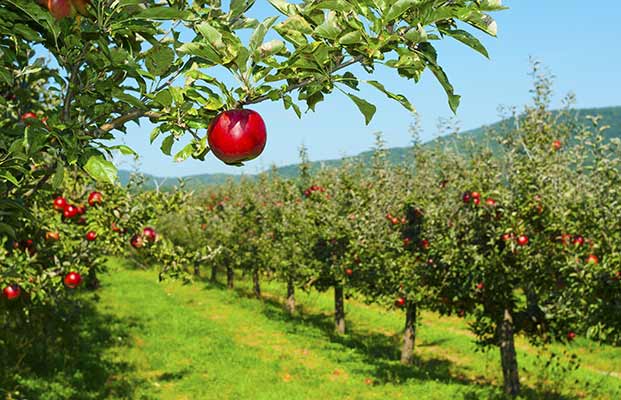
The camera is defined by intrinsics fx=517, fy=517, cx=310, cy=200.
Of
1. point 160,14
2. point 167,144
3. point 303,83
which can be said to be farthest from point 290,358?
point 160,14

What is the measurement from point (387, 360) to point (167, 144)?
14212 mm

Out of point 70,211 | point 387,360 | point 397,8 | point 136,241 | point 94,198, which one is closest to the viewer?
point 397,8

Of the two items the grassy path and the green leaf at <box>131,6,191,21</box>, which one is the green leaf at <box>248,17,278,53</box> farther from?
the grassy path

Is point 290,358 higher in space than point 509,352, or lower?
lower

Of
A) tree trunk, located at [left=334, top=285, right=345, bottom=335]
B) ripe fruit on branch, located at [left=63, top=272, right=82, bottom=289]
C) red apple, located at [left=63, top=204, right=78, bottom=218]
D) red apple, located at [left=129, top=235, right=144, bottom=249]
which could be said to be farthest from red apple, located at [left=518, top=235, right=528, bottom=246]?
tree trunk, located at [left=334, top=285, right=345, bottom=335]

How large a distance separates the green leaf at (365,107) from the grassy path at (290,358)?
31.7ft

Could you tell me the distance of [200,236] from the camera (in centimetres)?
3173

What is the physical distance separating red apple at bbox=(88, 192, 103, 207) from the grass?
394cm

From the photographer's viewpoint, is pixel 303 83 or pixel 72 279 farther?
pixel 72 279

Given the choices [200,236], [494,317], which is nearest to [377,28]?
[494,317]

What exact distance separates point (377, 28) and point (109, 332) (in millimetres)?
15633

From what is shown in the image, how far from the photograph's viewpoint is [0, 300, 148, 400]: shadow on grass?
9.30 metres

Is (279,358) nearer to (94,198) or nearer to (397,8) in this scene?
(94,198)

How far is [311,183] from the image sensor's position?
22359 millimetres
